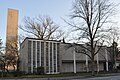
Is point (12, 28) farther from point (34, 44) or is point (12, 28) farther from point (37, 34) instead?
point (34, 44)

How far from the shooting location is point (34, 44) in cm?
4328

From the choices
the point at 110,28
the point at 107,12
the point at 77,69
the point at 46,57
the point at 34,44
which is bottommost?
the point at 77,69

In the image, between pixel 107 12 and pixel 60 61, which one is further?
pixel 60 61

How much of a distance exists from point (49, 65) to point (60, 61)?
10.9ft

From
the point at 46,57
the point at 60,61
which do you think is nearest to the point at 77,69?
the point at 60,61

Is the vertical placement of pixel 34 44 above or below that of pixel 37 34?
below

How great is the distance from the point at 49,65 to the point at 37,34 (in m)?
17.6

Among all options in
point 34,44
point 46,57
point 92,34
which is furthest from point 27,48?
point 92,34

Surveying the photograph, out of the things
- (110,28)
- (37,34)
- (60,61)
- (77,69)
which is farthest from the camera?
(37,34)

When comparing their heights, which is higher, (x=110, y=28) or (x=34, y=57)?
(x=110, y=28)

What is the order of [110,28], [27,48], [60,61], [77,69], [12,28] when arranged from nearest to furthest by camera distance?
[110,28] < [27,48] < [60,61] < [77,69] < [12,28]

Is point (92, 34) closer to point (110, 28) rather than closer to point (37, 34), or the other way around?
point (110, 28)

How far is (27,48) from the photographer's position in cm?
4212

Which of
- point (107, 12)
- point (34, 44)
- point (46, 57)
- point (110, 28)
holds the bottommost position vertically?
point (46, 57)
